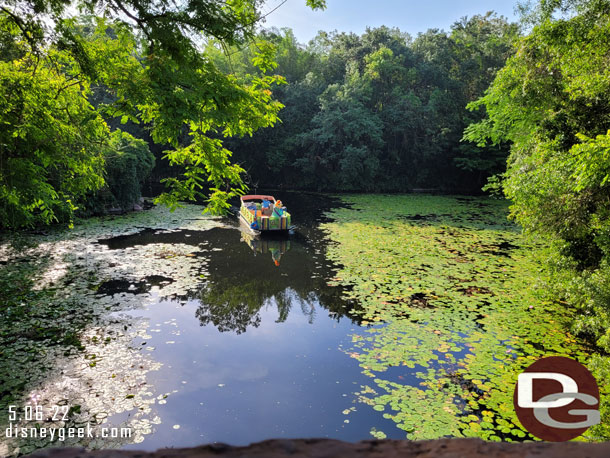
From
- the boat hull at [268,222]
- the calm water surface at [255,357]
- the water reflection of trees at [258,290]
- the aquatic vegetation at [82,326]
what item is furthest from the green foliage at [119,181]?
the calm water surface at [255,357]

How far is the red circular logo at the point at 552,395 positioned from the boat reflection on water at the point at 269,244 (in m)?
6.68

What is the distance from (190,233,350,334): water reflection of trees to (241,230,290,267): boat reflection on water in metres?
0.27

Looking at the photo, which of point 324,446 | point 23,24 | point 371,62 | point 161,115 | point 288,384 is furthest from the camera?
point 371,62

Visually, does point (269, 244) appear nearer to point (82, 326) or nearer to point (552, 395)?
point (82, 326)

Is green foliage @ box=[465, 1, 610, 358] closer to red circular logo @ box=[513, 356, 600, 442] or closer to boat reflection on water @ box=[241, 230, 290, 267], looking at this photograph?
red circular logo @ box=[513, 356, 600, 442]

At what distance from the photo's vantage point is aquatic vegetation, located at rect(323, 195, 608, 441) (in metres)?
4.67

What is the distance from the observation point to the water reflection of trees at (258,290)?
7.54 meters

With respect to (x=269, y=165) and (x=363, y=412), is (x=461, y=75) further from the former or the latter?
(x=363, y=412)

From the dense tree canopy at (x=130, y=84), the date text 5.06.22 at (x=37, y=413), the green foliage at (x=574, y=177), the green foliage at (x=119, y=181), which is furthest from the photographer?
the green foliage at (x=119, y=181)

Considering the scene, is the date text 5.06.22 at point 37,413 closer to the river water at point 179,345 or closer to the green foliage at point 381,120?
the river water at point 179,345

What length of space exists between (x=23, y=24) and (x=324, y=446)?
5.38 m

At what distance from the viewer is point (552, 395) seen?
15.9 ft

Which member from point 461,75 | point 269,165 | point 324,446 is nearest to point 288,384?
point 324,446

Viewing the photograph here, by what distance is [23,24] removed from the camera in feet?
13.6
